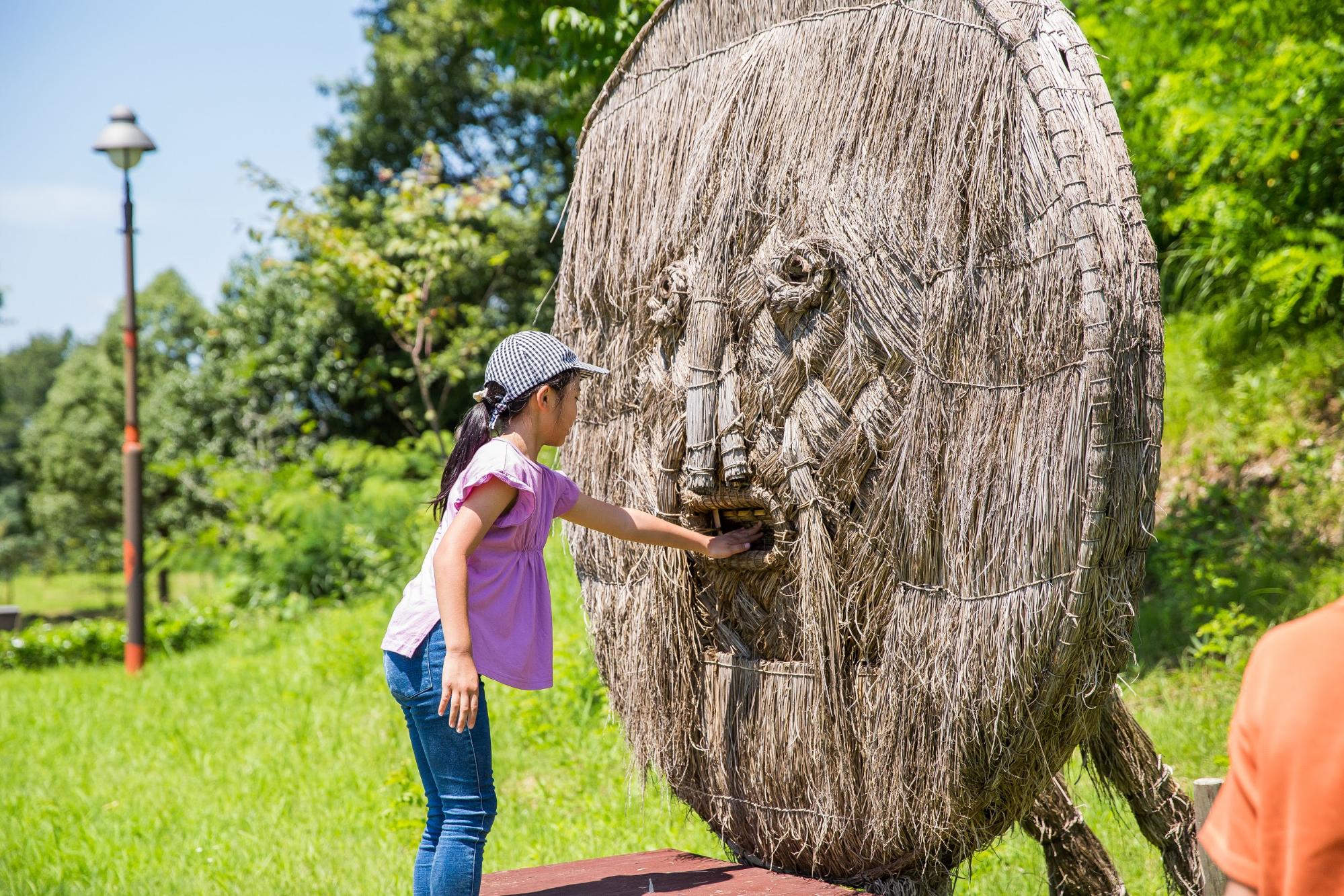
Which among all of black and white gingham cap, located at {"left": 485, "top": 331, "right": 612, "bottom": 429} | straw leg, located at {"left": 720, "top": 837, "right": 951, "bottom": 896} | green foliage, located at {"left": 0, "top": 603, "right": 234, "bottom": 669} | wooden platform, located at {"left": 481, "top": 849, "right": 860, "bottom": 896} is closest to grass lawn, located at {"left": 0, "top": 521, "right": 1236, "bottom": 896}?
wooden platform, located at {"left": 481, "top": 849, "right": 860, "bottom": 896}

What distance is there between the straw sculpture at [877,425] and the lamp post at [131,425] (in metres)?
6.36

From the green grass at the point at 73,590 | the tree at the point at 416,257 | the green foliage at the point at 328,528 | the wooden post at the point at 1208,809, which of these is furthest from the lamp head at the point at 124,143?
the green grass at the point at 73,590

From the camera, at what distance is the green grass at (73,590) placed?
24000 millimetres

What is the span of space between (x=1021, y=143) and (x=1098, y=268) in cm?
32

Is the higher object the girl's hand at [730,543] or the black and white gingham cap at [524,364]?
the black and white gingham cap at [524,364]

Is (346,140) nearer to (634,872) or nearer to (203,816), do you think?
(203,816)

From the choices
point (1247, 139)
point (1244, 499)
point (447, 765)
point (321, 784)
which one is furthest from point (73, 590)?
point (447, 765)

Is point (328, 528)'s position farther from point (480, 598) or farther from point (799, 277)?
point (799, 277)

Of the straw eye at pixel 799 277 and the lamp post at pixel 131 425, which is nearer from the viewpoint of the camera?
the straw eye at pixel 799 277

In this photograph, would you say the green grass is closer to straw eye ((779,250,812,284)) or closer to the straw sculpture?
the straw sculpture

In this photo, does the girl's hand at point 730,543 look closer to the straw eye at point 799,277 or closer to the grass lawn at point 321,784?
the straw eye at point 799,277

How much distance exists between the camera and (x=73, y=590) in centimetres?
2939

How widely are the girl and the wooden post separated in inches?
55.8

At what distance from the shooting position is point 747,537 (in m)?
2.95
